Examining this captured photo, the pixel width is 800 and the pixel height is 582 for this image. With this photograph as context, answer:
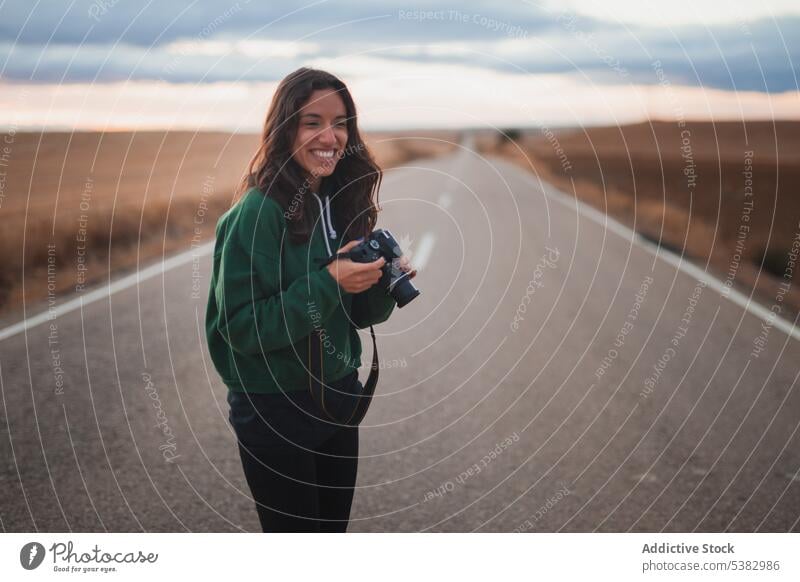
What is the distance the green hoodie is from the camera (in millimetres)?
1521

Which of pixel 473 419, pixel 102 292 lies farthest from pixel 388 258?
pixel 102 292

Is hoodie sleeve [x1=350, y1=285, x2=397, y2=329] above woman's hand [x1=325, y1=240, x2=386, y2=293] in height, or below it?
below

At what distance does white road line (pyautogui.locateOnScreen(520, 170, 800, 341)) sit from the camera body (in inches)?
167

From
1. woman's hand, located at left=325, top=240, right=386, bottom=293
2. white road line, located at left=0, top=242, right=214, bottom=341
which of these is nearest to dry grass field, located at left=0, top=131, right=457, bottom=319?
white road line, located at left=0, top=242, right=214, bottom=341

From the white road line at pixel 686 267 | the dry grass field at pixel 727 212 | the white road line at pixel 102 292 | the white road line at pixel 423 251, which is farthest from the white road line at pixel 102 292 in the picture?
the white road line at pixel 686 267

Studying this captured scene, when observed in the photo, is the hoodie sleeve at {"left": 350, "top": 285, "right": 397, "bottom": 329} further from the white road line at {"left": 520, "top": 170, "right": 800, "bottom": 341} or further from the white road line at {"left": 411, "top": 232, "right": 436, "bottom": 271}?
the white road line at {"left": 411, "top": 232, "right": 436, "bottom": 271}

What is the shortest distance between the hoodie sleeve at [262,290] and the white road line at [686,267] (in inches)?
176

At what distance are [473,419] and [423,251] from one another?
4.63m

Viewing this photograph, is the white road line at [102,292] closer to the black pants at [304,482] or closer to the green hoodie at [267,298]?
the black pants at [304,482]

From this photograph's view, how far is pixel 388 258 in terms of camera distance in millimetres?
1652

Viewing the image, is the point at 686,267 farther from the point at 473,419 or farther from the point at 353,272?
the point at 353,272

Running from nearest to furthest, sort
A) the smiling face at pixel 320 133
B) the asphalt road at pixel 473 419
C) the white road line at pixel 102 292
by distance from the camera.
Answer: the smiling face at pixel 320 133 → the asphalt road at pixel 473 419 → the white road line at pixel 102 292

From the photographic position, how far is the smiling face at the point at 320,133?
162 cm
